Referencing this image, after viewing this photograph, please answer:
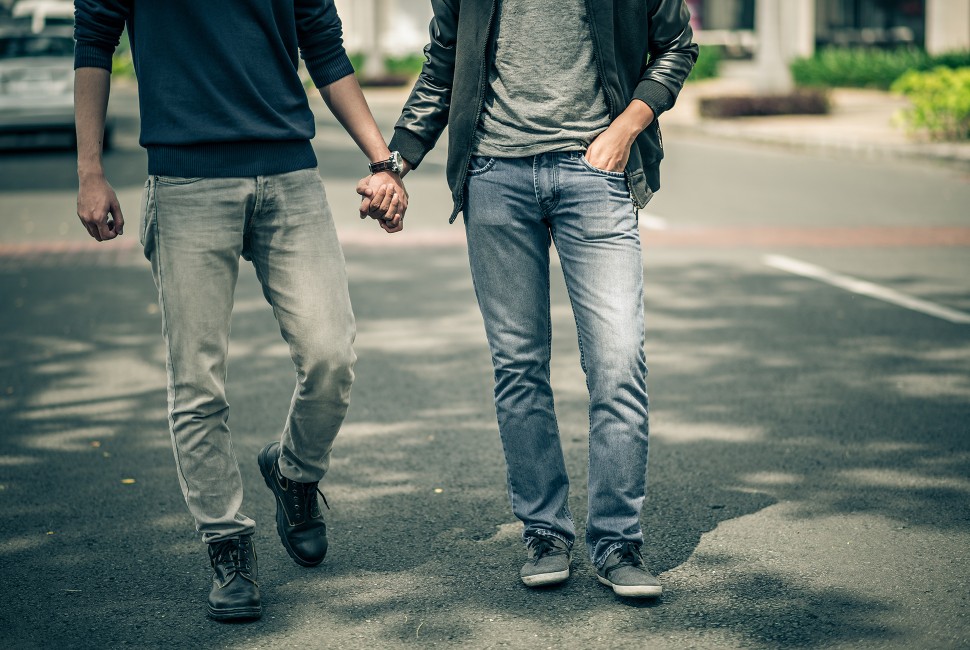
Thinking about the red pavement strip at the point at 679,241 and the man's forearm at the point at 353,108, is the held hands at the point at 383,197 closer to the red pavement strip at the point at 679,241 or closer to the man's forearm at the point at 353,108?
the man's forearm at the point at 353,108

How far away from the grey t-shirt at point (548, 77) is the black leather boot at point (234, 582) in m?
1.31

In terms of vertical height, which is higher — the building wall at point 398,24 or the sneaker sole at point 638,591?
the sneaker sole at point 638,591

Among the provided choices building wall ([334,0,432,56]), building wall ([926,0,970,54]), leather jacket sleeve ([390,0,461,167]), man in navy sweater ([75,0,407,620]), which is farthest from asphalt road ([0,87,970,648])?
building wall ([334,0,432,56])

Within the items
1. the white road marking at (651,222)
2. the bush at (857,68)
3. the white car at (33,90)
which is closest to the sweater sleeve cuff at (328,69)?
the white road marking at (651,222)

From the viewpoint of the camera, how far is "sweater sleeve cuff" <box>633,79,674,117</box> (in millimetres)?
3551

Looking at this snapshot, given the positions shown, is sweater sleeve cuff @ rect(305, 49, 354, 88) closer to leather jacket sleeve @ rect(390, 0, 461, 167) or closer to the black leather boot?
leather jacket sleeve @ rect(390, 0, 461, 167)

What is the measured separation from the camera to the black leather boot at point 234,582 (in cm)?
349

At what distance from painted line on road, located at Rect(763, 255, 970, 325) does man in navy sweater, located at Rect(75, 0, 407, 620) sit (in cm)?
491

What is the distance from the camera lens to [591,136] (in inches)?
140

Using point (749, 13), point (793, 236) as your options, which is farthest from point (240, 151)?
point (749, 13)

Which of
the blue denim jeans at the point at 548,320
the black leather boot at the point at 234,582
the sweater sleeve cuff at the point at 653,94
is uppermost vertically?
the sweater sleeve cuff at the point at 653,94

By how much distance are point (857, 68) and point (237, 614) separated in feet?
92.2

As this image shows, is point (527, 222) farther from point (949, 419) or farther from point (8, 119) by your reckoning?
point (8, 119)

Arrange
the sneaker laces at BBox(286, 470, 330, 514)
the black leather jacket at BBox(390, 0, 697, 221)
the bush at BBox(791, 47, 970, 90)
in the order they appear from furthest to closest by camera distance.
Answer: the bush at BBox(791, 47, 970, 90), the sneaker laces at BBox(286, 470, 330, 514), the black leather jacket at BBox(390, 0, 697, 221)
